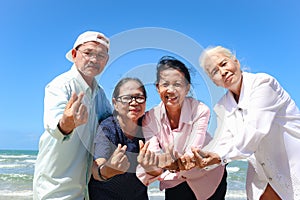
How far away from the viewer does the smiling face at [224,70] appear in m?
2.11

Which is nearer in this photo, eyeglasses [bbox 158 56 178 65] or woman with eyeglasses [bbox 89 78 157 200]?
woman with eyeglasses [bbox 89 78 157 200]

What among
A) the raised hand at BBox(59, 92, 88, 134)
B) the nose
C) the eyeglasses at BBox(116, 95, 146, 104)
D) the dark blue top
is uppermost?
the nose

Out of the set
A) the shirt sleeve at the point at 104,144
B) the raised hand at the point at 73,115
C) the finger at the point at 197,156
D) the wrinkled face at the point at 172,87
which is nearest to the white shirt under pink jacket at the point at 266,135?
the finger at the point at 197,156

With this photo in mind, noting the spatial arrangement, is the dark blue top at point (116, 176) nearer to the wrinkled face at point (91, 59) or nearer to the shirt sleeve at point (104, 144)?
the shirt sleeve at point (104, 144)

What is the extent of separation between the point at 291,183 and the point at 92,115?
1309 mm

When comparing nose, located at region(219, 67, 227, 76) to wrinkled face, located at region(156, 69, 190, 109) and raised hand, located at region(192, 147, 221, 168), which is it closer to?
wrinkled face, located at region(156, 69, 190, 109)

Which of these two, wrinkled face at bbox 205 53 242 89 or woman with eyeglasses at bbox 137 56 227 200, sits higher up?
wrinkled face at bbox 205 53 242 89

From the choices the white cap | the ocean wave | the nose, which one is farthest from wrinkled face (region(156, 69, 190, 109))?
the ocean wave

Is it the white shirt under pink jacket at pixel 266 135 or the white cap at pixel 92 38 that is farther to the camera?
the white cap at pixel 92 38

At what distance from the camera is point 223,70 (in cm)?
212

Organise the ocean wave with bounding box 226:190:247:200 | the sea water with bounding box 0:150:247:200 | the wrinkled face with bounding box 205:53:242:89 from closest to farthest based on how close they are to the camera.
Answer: the wrinkled face with bounding box 205:53:242:89
the sea water with bounding box 0:150:247:200
the ocean wave with bounding box 226:190:247:200

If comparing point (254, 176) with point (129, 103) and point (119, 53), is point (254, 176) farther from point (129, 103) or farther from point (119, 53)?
point (119, 53)

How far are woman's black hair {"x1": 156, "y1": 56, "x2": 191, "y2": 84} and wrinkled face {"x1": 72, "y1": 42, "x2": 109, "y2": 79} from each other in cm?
37

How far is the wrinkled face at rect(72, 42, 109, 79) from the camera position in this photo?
2.13m
